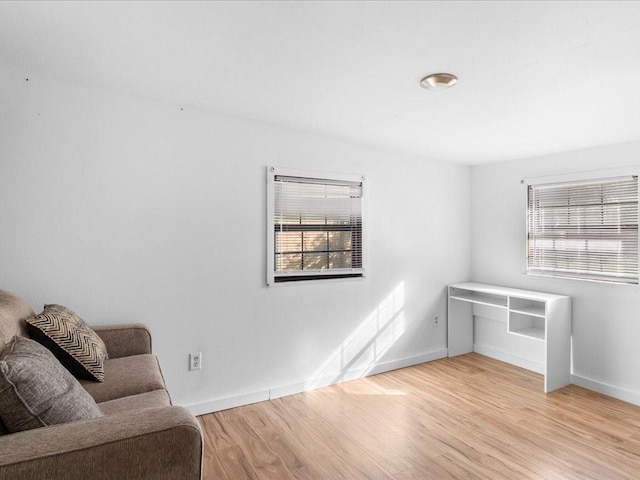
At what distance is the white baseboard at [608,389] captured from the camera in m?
3.14

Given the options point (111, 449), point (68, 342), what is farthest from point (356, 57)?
point (68, 342)

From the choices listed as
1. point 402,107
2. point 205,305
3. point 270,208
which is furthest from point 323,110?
point 205,305

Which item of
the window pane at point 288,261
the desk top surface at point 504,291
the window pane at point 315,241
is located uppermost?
the window pane at point 315,241

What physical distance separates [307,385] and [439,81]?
8.35 ft

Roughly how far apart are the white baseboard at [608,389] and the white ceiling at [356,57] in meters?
2.10

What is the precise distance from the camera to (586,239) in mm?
3527

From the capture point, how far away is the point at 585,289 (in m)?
3.49

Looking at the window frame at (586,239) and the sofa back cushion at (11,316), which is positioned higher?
the window frame at (586,239)

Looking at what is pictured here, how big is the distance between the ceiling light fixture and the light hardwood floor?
217 cm

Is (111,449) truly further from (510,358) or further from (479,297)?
(510,358)

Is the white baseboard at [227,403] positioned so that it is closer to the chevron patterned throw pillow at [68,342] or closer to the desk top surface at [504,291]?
the chevron patterned throw pillow at [68,342]

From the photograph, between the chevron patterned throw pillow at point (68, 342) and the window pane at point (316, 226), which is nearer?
the chevron patterned throw pillow at point (68, 342)

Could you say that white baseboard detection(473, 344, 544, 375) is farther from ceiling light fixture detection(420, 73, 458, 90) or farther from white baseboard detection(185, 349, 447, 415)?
ceiling light fixture detection(420, 73, 458, 90)

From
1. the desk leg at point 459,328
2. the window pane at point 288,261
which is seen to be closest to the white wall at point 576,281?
the desk leg at point 459,328
